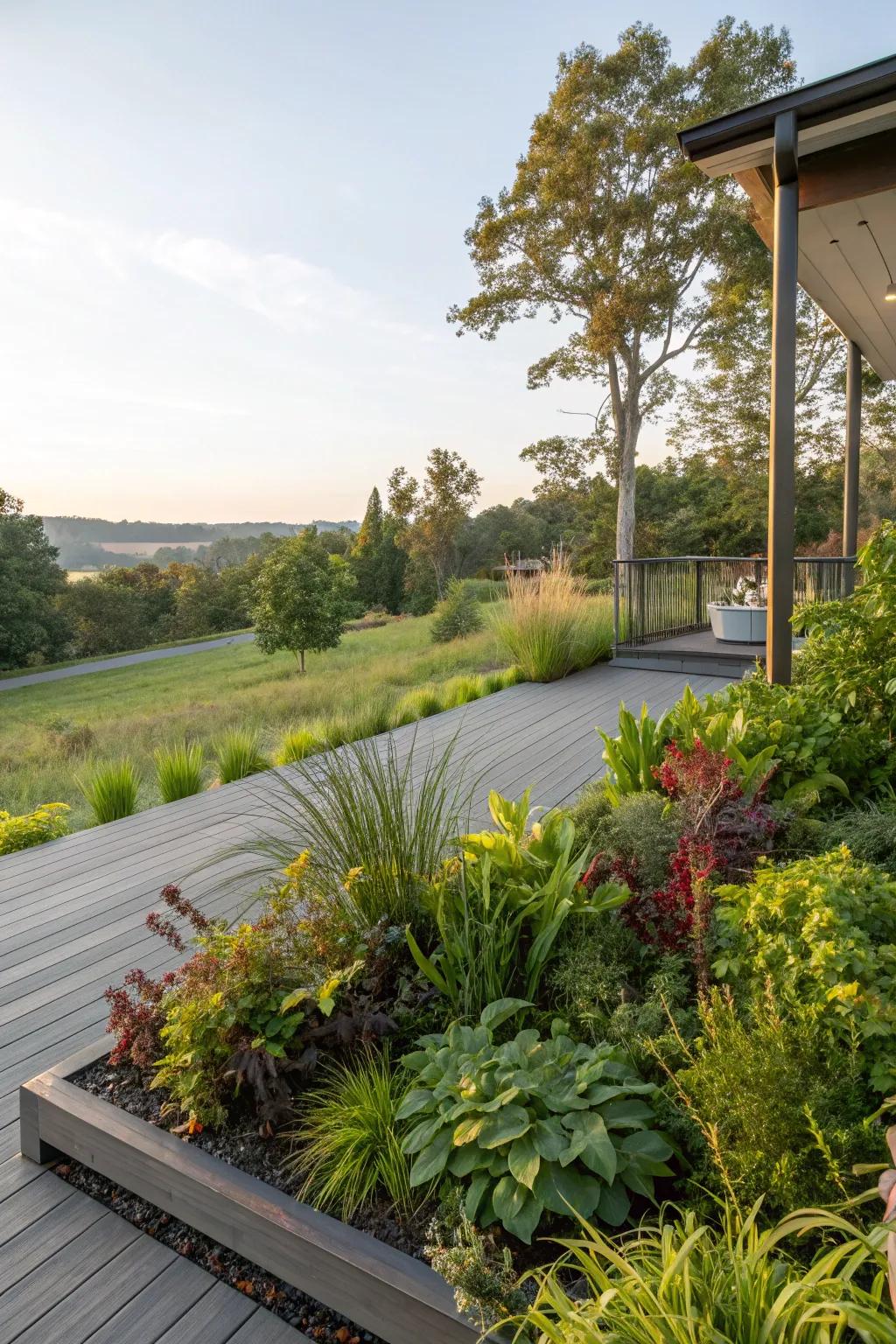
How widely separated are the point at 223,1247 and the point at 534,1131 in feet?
2.19

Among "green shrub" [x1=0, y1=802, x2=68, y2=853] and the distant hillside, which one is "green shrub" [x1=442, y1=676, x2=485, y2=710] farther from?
the distant hillside

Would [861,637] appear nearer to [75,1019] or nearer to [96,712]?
[75,1019]

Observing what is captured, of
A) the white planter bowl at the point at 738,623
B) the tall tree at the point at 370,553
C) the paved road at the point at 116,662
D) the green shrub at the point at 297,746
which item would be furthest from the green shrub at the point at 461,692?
the tall tree at the point at 370,553

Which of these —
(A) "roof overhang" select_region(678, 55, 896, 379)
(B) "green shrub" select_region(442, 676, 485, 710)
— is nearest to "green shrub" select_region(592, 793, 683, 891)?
(A) "roof overhang" select_region(678, 55, 896, 379)

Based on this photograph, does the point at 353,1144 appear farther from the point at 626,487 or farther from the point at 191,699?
the point at 626,487

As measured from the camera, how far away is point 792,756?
2.49 meters

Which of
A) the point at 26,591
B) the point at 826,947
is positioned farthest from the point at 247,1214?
the point at 26,591

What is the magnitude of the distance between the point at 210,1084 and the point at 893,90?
3876 millimetres

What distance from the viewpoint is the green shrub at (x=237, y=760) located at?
459 cm

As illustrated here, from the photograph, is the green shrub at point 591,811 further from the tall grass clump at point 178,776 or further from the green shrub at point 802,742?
the tall grass clump at point 178,776

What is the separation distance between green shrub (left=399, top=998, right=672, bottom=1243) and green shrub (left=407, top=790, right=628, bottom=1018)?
23cm

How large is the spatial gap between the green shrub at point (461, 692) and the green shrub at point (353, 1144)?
15.2ft

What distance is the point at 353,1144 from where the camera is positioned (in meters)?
1.40

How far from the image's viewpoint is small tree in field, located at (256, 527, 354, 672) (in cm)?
1409
